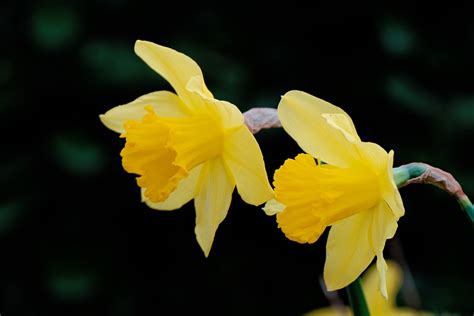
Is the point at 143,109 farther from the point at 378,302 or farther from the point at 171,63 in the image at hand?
the point at 378,302

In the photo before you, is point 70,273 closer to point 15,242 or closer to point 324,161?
point 15,242

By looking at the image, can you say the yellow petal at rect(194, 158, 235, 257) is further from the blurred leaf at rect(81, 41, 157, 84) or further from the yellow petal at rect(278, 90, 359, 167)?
the blurred leaf at rect(81, 41, 157, 84)

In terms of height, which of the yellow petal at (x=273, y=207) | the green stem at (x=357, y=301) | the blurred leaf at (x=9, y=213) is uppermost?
the yellow petal at (x=273, y=207)

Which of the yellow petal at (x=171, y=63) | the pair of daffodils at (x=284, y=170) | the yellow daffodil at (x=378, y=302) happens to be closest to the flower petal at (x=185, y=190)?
the pair of daffodils at (x=284, y=170)

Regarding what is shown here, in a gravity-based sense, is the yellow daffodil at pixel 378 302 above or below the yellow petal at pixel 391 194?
below

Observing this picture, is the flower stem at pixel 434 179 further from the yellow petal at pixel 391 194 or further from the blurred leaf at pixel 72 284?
the blurred leaf at pixel 72 284

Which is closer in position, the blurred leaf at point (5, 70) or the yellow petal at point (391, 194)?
the yellow petal at point (391, 194)

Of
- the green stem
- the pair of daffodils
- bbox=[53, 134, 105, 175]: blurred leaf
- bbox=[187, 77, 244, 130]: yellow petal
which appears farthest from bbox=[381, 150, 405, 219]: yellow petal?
bbox=[53, 134, 105, 175]: blurred leaf

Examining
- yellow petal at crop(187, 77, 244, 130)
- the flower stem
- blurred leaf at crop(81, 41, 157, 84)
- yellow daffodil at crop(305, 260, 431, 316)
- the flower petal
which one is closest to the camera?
the flower stem

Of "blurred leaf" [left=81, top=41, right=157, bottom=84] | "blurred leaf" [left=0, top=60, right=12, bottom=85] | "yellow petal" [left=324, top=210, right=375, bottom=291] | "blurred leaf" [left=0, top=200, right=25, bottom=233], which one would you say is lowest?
"blurred leaf" [left=0, top=200, right=25, bottom=233]
